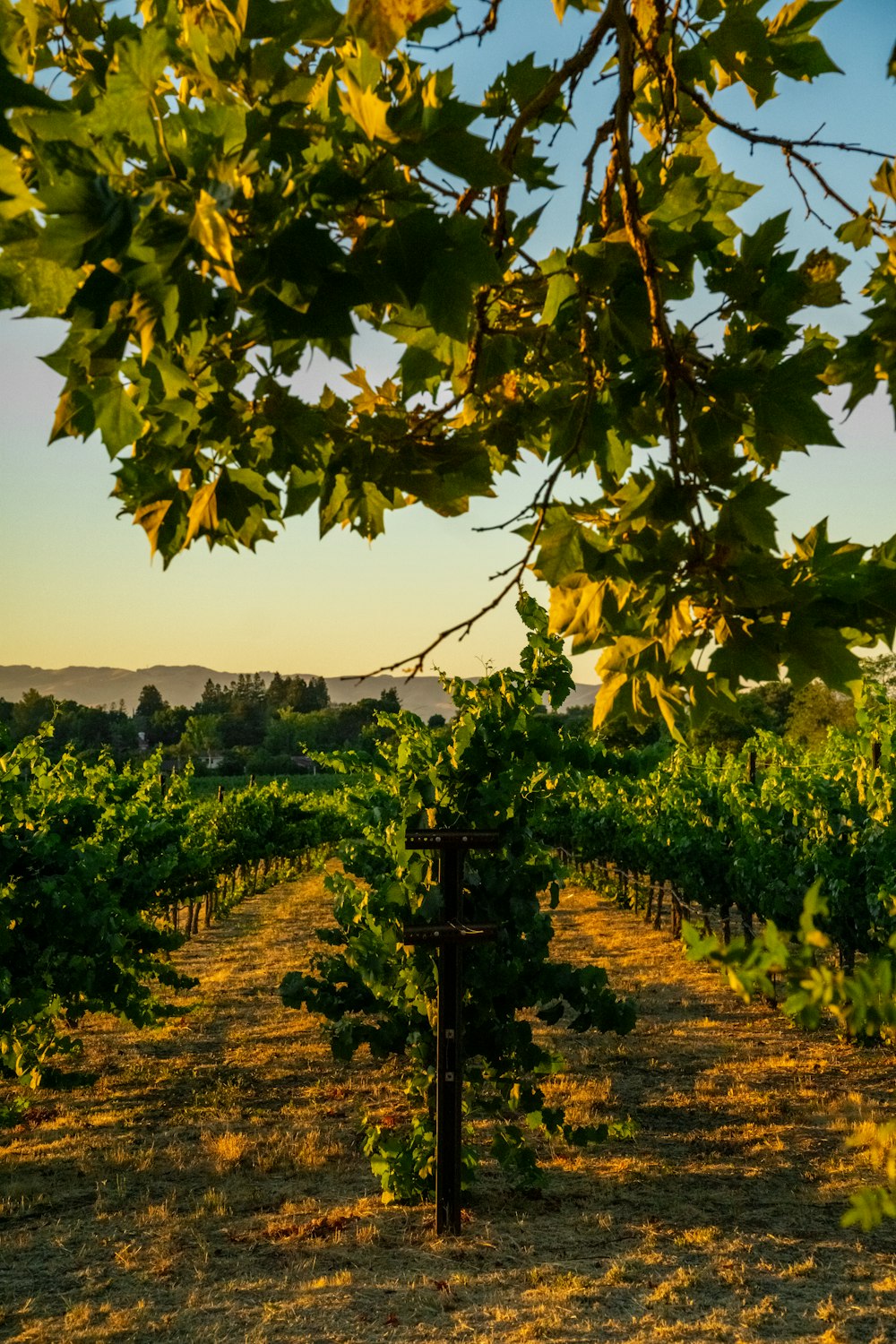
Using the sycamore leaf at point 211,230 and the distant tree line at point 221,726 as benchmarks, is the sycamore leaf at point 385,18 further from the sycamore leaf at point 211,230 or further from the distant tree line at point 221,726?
the distant tree line at point 221,726

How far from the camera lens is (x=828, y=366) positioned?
2225mm

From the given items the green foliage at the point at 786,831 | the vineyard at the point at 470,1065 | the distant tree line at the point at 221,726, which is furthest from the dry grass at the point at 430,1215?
the distant tree line at the point at 221,726

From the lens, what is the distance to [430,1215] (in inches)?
236

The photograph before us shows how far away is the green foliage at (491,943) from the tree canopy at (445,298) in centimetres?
359

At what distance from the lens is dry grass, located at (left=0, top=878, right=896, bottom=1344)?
484 centimetres

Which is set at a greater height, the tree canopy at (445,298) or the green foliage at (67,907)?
the tree canopy at (445,298)

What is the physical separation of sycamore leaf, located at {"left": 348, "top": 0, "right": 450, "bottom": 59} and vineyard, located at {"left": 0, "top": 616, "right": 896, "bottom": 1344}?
8.01 ft

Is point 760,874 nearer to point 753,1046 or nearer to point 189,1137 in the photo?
point 753,1046

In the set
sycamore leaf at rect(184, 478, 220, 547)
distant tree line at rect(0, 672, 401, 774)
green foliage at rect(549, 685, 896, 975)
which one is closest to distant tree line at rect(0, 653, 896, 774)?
distant tree line at rect(0, 672, 401, 774)

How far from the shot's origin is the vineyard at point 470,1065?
18.5ft

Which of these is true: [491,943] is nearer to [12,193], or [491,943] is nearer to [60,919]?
[60,919]

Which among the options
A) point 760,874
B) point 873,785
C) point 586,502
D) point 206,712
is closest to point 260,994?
point 760,874

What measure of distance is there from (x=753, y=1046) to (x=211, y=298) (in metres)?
10.3

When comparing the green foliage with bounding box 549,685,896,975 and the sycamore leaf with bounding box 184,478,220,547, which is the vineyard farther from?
the sycamore leaf with bounding box 184,478,220,547
